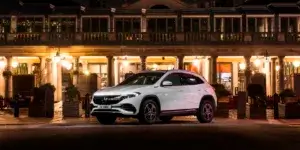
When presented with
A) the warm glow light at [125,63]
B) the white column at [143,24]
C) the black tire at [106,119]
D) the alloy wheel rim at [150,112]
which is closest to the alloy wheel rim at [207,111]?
the alloy wheel rim at [150,112]

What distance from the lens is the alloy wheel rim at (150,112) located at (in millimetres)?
19094

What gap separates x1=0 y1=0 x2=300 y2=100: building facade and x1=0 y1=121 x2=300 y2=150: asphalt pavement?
29.7m

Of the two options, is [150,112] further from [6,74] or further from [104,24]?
[104,24]

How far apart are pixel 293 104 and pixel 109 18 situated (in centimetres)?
2509

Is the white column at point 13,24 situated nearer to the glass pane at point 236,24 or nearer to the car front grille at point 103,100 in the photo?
the glass pane at point 236,24

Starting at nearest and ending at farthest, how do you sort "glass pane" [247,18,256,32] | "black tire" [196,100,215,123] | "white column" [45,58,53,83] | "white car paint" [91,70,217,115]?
"white car paint" [91,70,217,115]
"black tire" [196,100,215,123]
"white column" [45,58,53,83]
"glass pane" [247,18,256,32]

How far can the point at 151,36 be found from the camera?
47.6 metres

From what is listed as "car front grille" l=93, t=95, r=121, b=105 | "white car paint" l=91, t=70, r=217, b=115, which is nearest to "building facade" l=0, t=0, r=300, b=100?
"white car paint" l=91, t=70, r=217, b=115

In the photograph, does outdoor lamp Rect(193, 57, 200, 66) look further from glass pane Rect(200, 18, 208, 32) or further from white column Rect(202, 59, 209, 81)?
glass pane Rect(200, 18, 208, 32)

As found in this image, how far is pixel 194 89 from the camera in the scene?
2042 centimetres

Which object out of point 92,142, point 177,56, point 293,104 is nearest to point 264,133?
point 92,142

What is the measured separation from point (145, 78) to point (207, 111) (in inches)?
96.9

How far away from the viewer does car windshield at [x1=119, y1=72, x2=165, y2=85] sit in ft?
65.1

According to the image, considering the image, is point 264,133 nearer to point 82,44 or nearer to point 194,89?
point 194,89
